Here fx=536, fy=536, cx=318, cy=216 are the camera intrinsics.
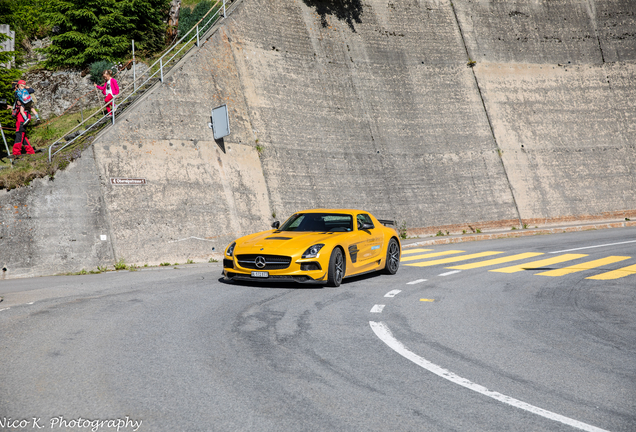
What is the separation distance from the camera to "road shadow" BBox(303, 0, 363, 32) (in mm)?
24641

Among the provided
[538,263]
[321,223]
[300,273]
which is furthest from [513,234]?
[300,273]

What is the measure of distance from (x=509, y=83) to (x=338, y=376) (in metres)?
26.7

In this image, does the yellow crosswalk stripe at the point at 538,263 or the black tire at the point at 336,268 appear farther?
the yellow crosswalk stripe at the point at 538,263

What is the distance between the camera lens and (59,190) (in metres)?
13.1

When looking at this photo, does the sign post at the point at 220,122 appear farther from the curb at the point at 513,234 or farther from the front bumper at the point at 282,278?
the front bumper at the point at 282,278

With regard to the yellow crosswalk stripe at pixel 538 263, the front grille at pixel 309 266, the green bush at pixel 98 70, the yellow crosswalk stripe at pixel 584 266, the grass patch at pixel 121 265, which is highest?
the green bush at pixel 98 70

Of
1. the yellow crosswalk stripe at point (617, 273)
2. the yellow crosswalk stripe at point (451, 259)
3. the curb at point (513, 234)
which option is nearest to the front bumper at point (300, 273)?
the yellow crosswalk stripe at point (451, 259)

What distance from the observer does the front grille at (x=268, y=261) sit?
31.9ft

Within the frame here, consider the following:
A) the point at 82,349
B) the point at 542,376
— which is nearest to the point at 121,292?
the point at 82,349

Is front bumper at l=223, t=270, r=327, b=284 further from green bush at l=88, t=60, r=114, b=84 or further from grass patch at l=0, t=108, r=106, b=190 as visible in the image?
green bush at l=88, t=60, r=114, b=84

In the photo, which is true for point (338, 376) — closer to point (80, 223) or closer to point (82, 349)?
point (82, 349)

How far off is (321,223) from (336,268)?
1629 mm

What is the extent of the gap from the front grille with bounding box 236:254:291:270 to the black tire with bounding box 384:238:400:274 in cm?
302

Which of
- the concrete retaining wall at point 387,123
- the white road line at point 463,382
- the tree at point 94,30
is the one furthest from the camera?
the tree at point 94,30
